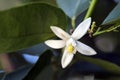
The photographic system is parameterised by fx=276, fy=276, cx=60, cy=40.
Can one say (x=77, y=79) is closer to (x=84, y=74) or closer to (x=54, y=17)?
(x=84, y=74)

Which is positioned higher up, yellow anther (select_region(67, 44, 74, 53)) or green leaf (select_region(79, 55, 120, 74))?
yellow anther (select_region(67, 44, 74, 53))

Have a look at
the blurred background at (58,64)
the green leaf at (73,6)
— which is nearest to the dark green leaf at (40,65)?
the blurred background at (58,64)

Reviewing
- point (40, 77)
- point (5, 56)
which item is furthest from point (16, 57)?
point (40, 77)

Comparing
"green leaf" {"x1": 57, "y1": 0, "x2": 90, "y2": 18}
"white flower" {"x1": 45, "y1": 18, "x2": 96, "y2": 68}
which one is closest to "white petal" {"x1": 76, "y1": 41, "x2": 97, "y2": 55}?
"white flower" {"x1": 45, "y1": 18, "x2": 96, "y2": 68}

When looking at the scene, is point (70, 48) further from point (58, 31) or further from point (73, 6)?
point (73, 6)

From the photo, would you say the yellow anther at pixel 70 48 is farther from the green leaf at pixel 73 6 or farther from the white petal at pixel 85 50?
the green leaf at pixel 73 6

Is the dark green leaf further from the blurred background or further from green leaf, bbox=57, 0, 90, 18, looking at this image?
green leaf, bbox=57, 0, 90, 18
